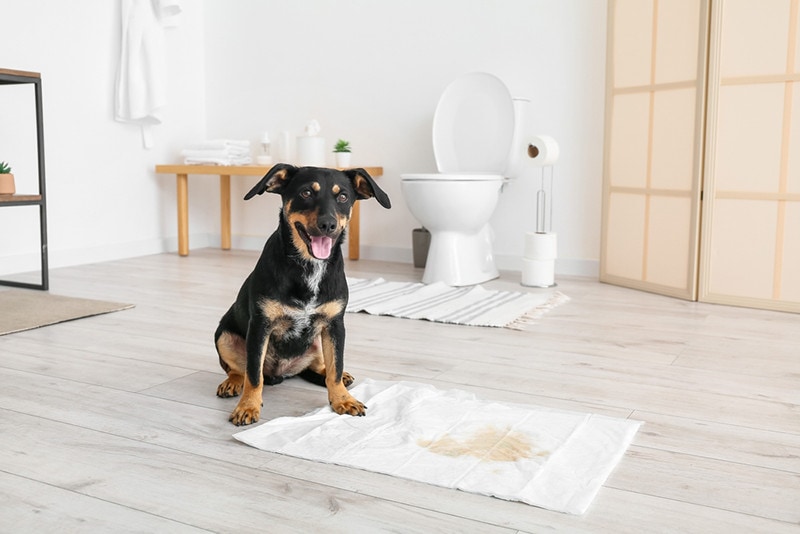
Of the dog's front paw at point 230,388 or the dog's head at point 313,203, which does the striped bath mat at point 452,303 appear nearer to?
the dog's front paw at point 230,388

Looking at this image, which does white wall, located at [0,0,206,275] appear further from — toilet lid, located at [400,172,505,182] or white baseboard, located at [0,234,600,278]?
toilet lid, located at [400,172,505,182]

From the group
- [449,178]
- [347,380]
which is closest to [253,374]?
[347,380]

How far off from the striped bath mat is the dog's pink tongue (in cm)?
126

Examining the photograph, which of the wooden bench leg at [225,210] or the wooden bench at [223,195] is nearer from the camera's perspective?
the wooden bench at [223,195]

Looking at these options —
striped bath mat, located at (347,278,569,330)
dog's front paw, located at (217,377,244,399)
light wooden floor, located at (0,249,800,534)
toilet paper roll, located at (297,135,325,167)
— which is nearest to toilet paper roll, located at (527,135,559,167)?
striped bath mat, located at (347,278,569,330)

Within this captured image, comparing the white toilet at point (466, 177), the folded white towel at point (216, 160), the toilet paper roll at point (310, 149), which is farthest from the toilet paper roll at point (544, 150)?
the folded white towel at point (216, 160)

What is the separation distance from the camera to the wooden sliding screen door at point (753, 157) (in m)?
3.01

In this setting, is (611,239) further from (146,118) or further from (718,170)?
(146,118)

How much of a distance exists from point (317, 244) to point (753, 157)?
7.04 feet

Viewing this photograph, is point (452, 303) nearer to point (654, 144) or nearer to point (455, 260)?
point (455, 260)

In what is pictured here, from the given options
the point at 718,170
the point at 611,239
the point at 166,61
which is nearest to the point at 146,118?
the point at 166,61

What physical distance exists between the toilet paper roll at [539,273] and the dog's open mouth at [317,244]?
7.03ft

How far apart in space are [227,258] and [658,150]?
8.01ft

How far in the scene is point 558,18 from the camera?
3.92m
